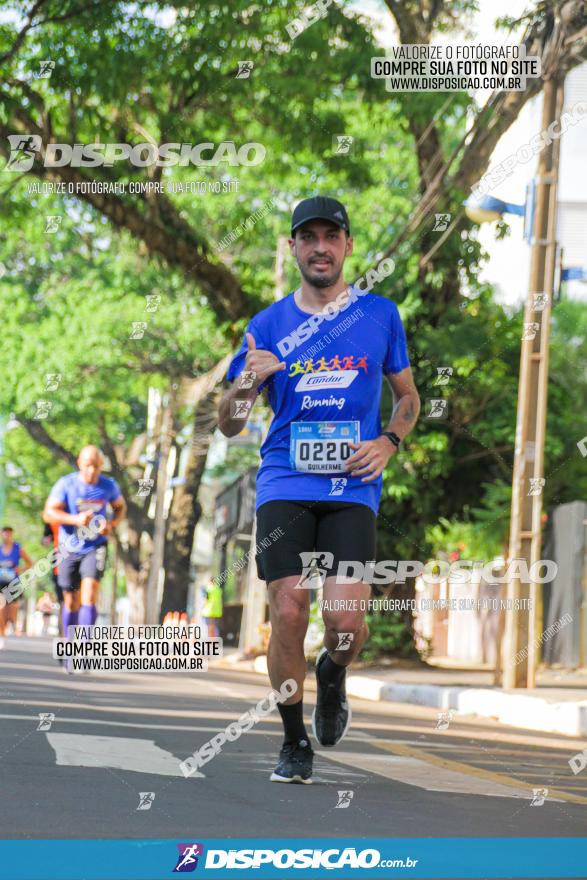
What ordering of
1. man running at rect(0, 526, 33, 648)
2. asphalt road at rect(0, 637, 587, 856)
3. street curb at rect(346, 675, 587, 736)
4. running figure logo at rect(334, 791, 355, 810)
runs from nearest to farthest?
asphalt road at rect(0, 637, 587, 856), running figure logo at rect(334, 791, 355, 810), street curb at rect(346, 675, 587, 736), man running at rect(0, 526, 33, 648)

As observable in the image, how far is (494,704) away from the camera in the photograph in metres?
11.4

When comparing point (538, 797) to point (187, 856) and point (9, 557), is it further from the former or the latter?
point (9, 557)

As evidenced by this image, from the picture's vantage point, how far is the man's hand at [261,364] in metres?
4.72

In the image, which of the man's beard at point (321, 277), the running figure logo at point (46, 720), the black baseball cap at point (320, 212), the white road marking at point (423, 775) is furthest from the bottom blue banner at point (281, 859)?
the running figure logo at point (46, 720)

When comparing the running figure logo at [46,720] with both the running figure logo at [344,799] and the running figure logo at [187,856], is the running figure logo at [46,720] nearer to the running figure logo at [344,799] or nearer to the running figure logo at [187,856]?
the running figure logo at [344,799]

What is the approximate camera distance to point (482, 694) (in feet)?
38.3

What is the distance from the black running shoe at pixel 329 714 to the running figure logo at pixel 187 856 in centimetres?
198

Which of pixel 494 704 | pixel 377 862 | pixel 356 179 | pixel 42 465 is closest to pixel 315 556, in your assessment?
pixel 377 862

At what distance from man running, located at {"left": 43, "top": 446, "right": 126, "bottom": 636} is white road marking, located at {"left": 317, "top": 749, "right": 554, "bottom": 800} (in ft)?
11.4

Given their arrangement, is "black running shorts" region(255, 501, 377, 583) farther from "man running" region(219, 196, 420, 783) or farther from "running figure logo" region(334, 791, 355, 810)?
"running figure logo" region(334, 791, 355, 810)

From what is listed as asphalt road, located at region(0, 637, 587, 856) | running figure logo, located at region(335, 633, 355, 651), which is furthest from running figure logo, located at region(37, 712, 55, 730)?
running figure logo, located at region(335, 633, 355, 651)

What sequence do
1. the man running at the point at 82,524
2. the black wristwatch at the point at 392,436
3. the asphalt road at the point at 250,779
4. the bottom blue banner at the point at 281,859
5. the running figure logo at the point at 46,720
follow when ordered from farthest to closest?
Result: the man running at the point at 82,524 < the running figure logo at the point at 46,720 < the black wristwatch at the point at 392,436 < the asphalt road at the point at 250,779 < the bottom blue banner at the point at 281,859

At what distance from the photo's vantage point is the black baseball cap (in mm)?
4859

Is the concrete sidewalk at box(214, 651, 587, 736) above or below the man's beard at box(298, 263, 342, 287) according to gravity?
below
